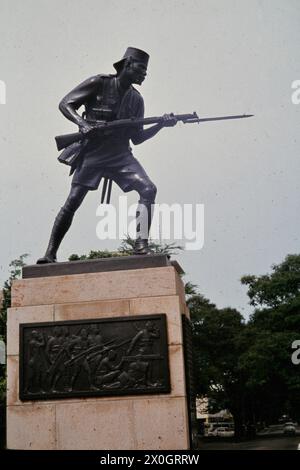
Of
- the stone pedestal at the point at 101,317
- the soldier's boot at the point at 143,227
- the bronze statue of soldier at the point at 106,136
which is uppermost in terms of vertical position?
the bronze statue of soldier at the point at 106,136

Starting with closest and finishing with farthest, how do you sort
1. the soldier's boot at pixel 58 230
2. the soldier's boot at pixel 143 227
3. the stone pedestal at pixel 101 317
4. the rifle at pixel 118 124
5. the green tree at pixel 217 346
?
the stone pedestal at pixel 101 317
the soldier's boot at pixel 143 227
the soldier's boot at pixel 58 230
the rifle at pixel 118 124
the green tree at pixel 217 346

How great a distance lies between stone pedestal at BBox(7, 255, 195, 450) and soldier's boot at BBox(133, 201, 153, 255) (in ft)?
0.97

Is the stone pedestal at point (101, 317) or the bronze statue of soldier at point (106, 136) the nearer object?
the stone pedestal at point (101, 317)

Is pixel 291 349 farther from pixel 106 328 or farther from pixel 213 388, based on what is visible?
pixel 106 328

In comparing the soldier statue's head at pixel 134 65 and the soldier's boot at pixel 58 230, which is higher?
the soldier statue's head at pixel 134 65

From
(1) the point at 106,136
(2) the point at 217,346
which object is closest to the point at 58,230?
(1) the point at 106,136

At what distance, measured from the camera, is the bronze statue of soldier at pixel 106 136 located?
8102mm

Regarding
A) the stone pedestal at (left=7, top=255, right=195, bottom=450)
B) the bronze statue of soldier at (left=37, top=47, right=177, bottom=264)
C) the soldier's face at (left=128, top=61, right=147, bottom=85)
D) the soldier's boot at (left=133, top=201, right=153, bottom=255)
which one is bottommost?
the stone pedestal at (left=7, top=255, right=195, bottom=450)

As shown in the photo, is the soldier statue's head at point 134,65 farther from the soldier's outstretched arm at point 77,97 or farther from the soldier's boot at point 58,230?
the soldier's boot at point 58,230

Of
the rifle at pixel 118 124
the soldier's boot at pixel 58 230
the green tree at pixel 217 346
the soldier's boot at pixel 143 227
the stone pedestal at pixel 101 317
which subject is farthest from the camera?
the green tree at pixel 217 346

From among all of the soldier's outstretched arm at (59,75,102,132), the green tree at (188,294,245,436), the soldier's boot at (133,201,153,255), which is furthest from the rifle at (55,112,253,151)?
the green tree at (188,294,245,436)

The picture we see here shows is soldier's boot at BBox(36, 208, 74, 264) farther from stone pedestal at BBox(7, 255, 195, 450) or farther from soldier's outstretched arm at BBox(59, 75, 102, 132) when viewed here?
soldier's outstretched arm at BBox(59, 75, 102, 132)

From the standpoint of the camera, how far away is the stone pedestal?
21.8 ft

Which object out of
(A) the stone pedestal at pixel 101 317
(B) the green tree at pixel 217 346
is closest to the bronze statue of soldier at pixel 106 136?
(A) the stone pedestal at pixel 101 317
